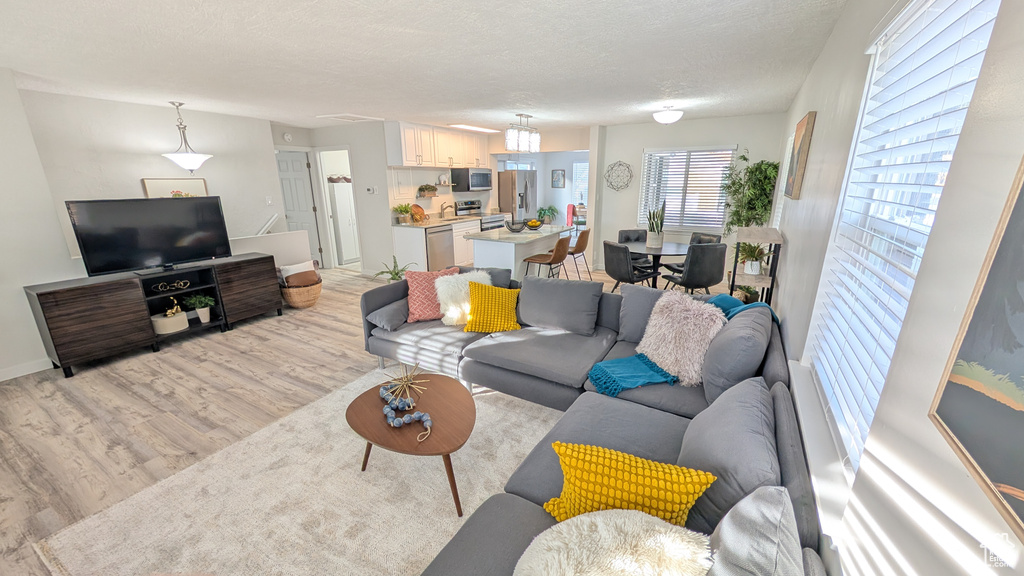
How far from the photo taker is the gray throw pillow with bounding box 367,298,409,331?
120 inches

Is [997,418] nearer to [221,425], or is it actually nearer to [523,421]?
[523,421]

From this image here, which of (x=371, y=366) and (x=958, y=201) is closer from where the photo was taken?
(x=958, y=201)

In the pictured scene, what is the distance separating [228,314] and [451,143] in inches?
168

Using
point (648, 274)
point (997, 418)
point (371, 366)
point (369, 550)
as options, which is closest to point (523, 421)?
point (369, 550)

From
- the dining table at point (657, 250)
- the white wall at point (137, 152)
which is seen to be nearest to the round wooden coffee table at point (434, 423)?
the dining table at point (657, 250)

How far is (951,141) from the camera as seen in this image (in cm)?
81

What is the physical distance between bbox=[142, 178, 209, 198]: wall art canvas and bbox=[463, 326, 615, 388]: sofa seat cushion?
4058mm

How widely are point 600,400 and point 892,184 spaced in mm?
1425

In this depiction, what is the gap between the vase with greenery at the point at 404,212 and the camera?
6.04 meters

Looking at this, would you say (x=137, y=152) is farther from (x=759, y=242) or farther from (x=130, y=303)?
(x=759, y=242)

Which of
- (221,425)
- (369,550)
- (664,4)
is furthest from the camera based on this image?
(221,425)

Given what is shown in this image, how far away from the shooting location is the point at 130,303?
351cm

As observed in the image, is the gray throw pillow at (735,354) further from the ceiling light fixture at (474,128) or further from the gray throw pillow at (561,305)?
the ceiling light fixture at (474,128)

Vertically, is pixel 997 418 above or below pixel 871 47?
below
